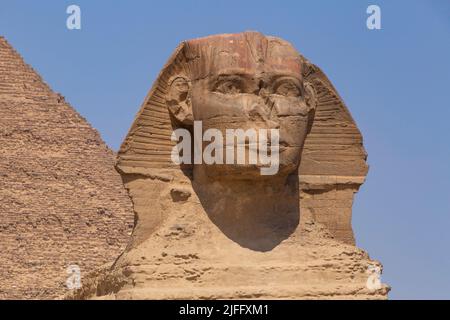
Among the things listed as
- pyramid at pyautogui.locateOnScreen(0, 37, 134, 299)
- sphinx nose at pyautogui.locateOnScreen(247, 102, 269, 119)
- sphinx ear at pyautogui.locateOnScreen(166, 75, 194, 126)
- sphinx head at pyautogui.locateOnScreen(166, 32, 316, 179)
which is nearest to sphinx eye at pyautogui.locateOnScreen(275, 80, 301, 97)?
sphinx head at pyautogui.locateOnScreen(166, 32, 316, 179)

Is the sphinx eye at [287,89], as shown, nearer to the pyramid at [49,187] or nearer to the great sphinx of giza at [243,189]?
the great sphinx of giza at [243,189]

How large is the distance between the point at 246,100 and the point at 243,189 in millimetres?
598

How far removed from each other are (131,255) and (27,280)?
8713 cm

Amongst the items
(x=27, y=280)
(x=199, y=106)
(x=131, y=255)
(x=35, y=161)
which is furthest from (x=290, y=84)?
(x=35, y=161)

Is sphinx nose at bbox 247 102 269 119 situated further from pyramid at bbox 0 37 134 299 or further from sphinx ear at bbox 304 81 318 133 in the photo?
pyramid at bbox 0 37 134 299

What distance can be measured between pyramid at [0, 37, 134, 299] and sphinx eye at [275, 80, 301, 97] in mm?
86980

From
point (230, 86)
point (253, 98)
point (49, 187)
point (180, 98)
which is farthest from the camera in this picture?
point (49, 187)

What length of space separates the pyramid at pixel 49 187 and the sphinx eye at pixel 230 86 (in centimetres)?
8697

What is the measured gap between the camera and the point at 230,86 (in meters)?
12.2

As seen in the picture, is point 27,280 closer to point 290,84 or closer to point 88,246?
point 88,246

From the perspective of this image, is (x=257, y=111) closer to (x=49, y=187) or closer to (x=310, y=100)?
(x=310, y=100)

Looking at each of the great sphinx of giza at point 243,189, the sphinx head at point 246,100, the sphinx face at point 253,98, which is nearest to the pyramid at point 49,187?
Result: the great sphinx of giza at point 243,189

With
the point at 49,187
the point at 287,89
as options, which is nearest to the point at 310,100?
the point at 287,89
